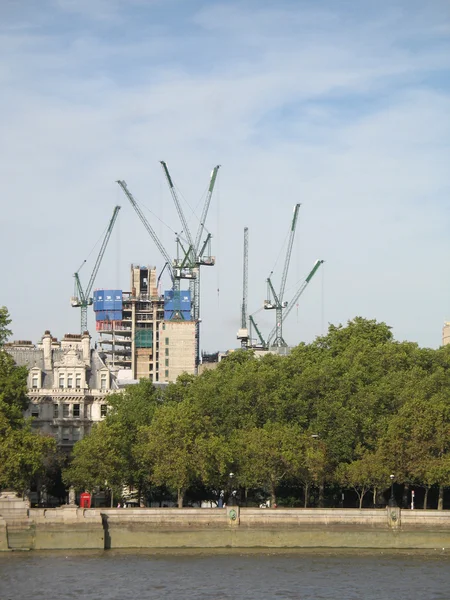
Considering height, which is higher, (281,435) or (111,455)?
(281,435)

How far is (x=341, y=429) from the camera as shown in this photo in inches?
5059

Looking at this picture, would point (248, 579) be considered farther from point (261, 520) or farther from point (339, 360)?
point (339, 360)

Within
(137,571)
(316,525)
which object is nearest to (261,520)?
A: (316,525)

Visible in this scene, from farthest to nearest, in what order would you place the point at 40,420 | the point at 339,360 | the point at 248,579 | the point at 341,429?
the point at 40,420 → the point at 339,360 → the point at 341,429 → the point at 248,579

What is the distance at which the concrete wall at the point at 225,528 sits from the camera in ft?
366

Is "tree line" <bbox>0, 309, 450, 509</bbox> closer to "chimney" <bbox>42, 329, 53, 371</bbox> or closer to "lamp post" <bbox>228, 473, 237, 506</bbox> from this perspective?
"lamp post" <bbox>228, 473, 237, 506</bbox>

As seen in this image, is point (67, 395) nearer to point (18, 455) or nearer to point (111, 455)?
point (111, 455)

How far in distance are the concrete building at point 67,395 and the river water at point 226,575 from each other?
149 ft

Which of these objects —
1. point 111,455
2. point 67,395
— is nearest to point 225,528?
point 111,455

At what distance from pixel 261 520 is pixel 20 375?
89.3 ft

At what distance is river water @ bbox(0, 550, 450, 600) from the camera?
92.8 metres

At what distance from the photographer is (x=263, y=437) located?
405 feet

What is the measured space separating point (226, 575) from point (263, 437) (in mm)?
24538

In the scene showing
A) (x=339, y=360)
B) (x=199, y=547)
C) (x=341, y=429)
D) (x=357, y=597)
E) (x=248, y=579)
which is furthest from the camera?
(x=339, y=360)
